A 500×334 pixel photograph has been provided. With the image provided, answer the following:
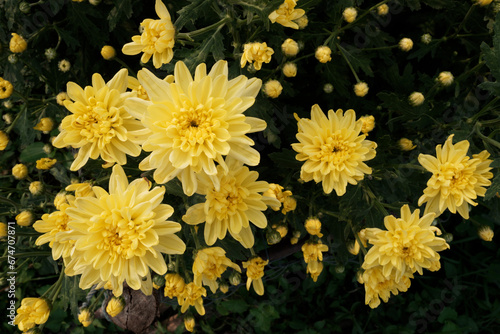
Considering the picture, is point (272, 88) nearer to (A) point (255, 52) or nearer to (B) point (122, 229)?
(A) point (255, 52)

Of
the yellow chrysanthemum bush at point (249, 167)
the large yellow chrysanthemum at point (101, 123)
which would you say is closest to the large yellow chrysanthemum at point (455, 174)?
the yellow chrysanthemum bush at point (249, 167)

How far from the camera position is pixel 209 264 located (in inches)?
73.6

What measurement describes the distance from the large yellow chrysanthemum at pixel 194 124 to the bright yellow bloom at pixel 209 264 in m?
0.52

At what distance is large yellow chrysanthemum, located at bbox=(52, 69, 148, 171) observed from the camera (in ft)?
5.00

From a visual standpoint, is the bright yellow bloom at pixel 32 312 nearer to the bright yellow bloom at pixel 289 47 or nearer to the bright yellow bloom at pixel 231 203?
the bright yellow bloom at pixel 231 203

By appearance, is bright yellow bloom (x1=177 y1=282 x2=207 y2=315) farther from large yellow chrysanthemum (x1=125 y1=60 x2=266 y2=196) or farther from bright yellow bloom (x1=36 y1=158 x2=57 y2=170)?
bright yellow bloom (x1=36 y1=158 x2=57 y2=170)

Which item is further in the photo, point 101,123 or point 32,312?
point 32,312

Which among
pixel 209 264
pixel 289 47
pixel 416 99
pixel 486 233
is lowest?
pixel 486 233

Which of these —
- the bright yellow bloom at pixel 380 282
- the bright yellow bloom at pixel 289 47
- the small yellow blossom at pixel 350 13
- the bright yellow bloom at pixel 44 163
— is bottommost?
the bright yellow bloom at pixel 380 282

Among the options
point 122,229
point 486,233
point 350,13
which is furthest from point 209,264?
point 486,233

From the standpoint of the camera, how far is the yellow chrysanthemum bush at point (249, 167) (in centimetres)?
142

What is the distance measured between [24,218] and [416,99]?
7.07 feet

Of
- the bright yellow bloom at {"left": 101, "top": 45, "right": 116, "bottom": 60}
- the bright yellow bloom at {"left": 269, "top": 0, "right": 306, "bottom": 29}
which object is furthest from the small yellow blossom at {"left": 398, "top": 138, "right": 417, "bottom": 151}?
the bright yellow bloom at {"left": 101, "top": 45, "right": 116, "bottom": 60}

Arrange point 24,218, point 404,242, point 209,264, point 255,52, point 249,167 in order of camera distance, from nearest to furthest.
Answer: point 255,52, point 404,242, point 209,264, point 24,218, point 249,167
